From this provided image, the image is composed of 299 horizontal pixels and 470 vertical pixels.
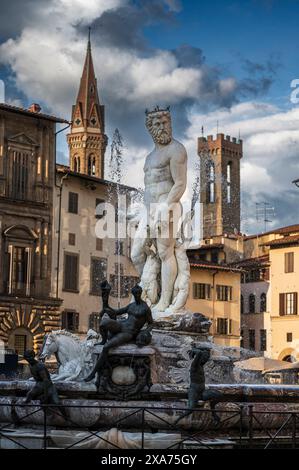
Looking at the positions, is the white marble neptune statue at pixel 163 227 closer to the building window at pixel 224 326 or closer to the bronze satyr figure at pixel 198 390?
the bronze satyr figure at pixel 198 390

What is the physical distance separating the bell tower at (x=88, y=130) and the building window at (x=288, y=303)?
5451cm

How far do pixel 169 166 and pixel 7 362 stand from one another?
27518mm

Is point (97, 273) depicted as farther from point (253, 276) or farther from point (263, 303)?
point (253, 276)

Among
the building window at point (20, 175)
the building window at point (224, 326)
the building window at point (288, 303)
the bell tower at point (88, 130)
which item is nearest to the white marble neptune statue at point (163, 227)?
the building window at point (20, 175)

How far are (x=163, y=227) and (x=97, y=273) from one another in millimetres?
41612

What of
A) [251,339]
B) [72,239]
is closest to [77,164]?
[251,339]

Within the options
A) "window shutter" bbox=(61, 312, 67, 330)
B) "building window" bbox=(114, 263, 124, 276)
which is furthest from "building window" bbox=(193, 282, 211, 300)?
"window shutter" bbox=(61, 312, 67, 330)

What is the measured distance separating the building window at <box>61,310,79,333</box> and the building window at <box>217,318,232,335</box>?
535 inches

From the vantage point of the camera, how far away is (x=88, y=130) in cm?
12600

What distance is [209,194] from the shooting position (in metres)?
→ 170

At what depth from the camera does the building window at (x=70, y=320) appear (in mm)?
58594

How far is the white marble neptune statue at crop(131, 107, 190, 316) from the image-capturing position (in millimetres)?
20359

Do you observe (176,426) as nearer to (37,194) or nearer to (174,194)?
(174,194)

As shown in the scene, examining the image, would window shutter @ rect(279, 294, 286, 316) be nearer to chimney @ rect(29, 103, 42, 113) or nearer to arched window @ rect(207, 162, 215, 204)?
chimney @ rect(29, 103, 42, 113)
